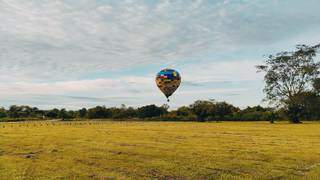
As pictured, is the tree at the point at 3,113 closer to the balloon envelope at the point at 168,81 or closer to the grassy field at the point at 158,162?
the balloon envelope at the point at 168,81

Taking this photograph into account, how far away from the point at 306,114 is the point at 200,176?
8517 centimetres

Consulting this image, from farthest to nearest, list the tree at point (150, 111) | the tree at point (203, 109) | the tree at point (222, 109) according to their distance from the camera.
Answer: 1. the tree at point (150, 111)
2. the tree at point (222, 109)
3. the tree at point (203, 109)

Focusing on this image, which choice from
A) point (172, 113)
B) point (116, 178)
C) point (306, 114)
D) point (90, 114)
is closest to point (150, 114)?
point (172, 113)

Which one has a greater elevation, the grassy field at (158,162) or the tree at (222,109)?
the tree at (222,109)

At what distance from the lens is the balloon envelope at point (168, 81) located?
65.5 metres

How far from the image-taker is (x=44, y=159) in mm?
25094

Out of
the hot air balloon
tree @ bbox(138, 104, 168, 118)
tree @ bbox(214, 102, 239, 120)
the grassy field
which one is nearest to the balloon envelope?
the hot air balloon

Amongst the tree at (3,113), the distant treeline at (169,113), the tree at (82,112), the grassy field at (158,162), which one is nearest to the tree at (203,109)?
the distant treeline at (169,113)

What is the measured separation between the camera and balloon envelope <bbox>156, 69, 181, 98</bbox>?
65.5 m

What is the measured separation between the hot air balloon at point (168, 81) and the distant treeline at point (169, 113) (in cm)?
3919

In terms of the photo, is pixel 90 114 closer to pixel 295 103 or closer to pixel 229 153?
pixel 295 103

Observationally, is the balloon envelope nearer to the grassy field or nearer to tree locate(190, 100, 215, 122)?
the grassy field

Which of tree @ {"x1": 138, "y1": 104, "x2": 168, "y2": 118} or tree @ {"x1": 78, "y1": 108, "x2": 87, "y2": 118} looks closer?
tree @ {"x1": 138, "y1": 104, "x2": 168, "y2": 118}

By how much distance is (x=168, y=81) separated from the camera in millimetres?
65750
